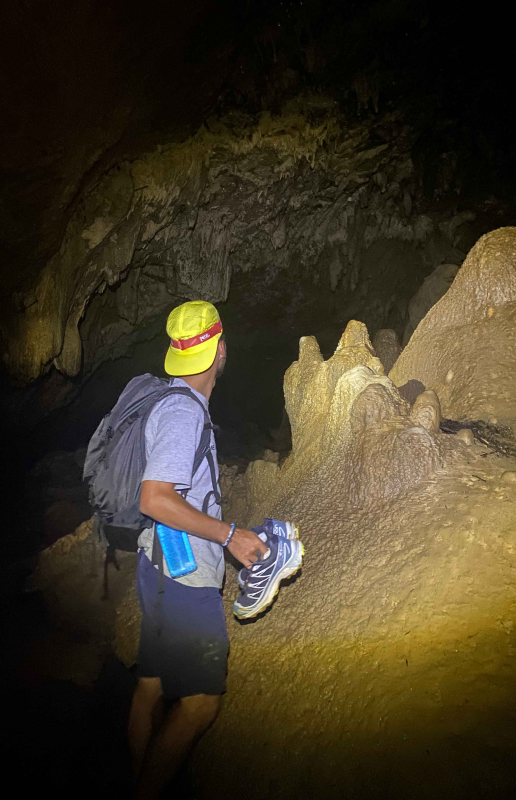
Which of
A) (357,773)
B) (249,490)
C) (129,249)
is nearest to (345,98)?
(129,249)

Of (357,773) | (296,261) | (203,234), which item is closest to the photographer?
(357,773)

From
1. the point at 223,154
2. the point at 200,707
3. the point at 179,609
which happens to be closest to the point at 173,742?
the point at 200,707

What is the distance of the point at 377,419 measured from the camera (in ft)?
8.95

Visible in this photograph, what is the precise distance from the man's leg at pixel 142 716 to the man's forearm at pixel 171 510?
0.73 meters

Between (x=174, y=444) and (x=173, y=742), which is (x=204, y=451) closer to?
(x=174, y=444)

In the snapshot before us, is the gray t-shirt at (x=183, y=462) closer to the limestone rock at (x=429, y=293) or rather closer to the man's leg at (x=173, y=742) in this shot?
the man's leg at (x=173, y=742)

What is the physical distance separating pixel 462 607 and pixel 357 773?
697mm

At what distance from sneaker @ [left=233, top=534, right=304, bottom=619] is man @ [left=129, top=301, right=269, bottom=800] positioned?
0.05 metres

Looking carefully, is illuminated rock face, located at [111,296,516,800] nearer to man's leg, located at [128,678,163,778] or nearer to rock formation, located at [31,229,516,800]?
rock formation, located at [31,229,516,800]

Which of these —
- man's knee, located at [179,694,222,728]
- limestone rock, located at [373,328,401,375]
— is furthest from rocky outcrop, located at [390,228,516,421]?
man's knee, located at [179,694,222,728]

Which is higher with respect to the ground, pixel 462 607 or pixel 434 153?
pixel 434 153

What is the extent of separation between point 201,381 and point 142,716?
139 centimetres

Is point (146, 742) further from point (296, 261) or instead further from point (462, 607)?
point (296, 261)

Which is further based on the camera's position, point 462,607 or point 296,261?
point 296,261
